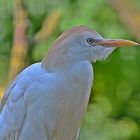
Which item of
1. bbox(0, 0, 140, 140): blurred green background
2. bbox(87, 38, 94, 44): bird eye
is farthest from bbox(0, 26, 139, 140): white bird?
bbox(0, 0, 140, 140): blurred green background

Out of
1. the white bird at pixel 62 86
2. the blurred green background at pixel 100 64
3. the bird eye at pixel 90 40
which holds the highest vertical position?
the bird eye at pixel 90 40

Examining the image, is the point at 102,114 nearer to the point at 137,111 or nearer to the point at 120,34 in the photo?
the point at 137,111

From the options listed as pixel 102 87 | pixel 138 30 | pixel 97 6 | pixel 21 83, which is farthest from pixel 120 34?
pixel 21 83

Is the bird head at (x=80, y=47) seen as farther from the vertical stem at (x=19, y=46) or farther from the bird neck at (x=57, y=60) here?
the vertical stem at (x=19, y=46)

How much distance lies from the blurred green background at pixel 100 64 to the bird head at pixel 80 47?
35.2 inches

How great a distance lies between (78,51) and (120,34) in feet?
3.78

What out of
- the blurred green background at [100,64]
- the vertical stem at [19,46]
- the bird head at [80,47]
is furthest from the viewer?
the blurred green background at [100,64]

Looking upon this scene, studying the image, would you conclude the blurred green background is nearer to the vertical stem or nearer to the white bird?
the vertical stem

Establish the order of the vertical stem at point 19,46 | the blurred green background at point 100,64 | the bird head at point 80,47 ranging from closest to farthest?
the bird head at point 80,47 < the vertical stem at point 19,46 < the blurred green background at point 100,64

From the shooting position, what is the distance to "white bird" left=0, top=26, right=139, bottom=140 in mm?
941

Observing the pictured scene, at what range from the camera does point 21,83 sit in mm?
1019

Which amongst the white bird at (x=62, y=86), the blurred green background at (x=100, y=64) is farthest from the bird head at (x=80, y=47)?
the blurred green background at (x=100, y=64)

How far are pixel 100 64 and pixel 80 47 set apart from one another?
1.51 m

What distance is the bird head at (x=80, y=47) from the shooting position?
93cm
